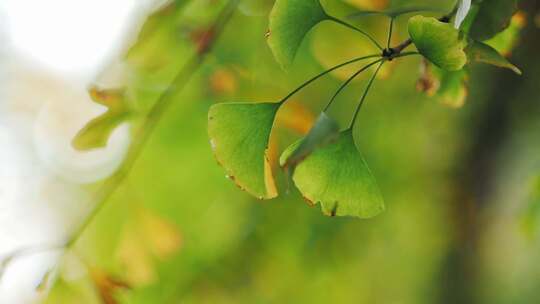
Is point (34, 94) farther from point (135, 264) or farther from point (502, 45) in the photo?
point (502, 45)

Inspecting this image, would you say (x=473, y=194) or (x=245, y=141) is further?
(x=473, y=194)

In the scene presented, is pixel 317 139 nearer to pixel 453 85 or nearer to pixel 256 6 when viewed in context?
pixel 453 85

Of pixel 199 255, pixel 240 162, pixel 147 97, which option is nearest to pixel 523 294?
pixel 199 255

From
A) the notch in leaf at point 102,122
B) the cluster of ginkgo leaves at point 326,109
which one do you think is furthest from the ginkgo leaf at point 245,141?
the notch in leaf at point 102,122

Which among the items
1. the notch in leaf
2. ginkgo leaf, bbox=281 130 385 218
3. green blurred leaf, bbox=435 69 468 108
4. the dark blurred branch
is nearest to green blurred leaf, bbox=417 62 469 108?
green blurred leaf, bbox=435 69 468 108

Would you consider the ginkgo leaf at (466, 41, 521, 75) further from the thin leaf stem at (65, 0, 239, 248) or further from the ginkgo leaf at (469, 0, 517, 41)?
the thin leaf stem at (65, 0, 239, 248)

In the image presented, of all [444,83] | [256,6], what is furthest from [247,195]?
[444,83]
